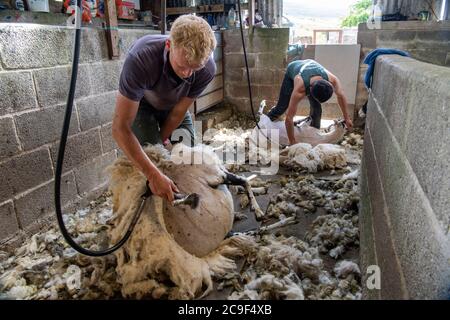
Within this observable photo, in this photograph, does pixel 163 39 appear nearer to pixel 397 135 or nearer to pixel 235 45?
pixel 397 135

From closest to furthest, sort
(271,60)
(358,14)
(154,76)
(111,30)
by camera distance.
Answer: (154,76)
(111,30)
(271,60)
(358,14)

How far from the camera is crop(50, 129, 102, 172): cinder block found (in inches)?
84.6

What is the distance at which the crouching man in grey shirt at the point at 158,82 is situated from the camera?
4.47 feet

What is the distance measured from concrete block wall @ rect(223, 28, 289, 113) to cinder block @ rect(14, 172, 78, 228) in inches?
117

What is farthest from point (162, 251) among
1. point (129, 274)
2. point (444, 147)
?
point (444, 147)

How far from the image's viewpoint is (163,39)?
5.41ft

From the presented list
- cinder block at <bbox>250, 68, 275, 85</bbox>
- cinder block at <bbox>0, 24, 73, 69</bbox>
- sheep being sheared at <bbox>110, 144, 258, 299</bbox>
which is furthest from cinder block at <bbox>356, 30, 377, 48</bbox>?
cinder block at <bbox>0, 24, 73, 69</bbox>

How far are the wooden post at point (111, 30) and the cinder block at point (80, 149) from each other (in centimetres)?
61

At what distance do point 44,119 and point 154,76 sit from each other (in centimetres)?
86

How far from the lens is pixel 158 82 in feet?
5.47

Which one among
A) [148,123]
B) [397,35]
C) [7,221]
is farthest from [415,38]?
[7,221]

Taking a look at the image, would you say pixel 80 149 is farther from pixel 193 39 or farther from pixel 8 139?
pixel 193 39

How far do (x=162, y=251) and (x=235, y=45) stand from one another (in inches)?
144

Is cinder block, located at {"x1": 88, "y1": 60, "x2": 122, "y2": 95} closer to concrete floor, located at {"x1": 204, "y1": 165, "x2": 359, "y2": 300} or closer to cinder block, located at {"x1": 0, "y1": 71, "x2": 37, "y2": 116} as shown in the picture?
cinder block, located at {"x1": 0, "y1": 71, "x2": 37, "y2": 116}
